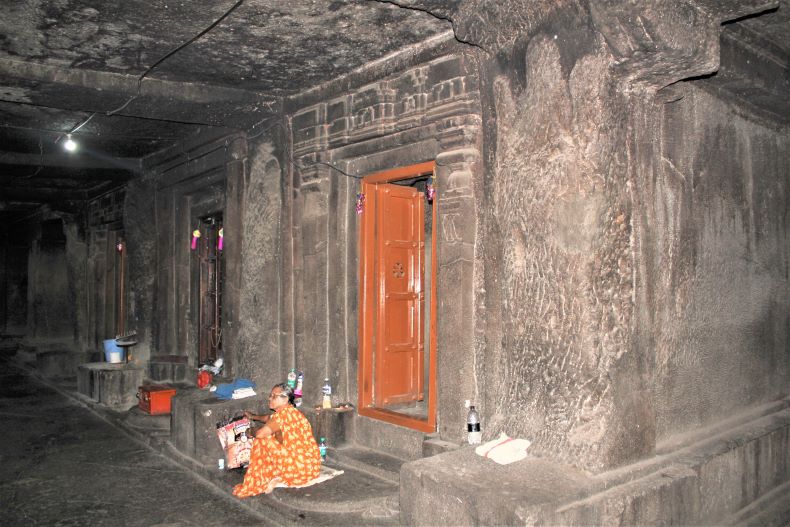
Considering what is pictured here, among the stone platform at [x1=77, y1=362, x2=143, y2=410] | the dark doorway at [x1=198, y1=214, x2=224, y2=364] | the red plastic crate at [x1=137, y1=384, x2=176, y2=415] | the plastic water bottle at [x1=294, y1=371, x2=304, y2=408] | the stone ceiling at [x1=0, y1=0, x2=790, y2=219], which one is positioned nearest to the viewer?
the stone ceiling at [x1=0, y1=0, x2=790, y2=219]

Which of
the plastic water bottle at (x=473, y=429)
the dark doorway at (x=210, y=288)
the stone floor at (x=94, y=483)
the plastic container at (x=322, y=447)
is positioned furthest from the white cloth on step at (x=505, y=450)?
the dark doorway at (x=210, y=288)

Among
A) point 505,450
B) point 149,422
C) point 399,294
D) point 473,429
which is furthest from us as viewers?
point 149,422

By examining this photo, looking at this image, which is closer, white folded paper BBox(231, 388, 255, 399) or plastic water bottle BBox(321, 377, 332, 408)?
plastic water bottle BBox(321, 377, 332, 408)

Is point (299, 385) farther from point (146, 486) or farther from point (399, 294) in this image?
point (146, 486)

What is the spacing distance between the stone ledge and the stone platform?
260 inches

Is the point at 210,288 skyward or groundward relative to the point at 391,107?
groundward

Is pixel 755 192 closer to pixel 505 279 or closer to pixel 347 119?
pixel 505 279

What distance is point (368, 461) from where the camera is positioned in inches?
199

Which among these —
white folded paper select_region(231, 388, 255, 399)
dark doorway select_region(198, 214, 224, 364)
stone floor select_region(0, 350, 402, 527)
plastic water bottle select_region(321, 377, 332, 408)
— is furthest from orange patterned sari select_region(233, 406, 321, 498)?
dark doorway select_region(198, 214, 224, 364)

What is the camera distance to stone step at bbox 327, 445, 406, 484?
4.88 metres

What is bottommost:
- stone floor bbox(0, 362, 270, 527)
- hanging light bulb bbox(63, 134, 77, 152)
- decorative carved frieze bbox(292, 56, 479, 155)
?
stone floor bbox(0, 362, 270, 527)

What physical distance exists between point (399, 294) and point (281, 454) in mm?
1787

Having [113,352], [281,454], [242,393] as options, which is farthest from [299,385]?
[113,352]

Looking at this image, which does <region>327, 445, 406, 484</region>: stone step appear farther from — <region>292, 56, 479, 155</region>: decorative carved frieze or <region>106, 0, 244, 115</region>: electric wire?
<region>106, 0, 244, 115</region>: electric wire
